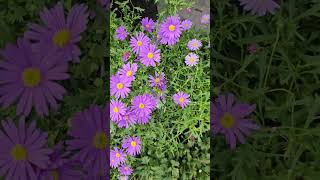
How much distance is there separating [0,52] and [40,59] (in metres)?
0.09

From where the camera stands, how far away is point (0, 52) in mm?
972

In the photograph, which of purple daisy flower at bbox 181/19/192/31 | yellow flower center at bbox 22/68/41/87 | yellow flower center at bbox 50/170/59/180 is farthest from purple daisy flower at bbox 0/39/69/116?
purple daisy flower at bbox 181/19/192/31

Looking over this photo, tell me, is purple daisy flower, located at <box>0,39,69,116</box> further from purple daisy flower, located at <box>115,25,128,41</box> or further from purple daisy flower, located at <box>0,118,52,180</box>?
purple daisy flower, located at <box>115,25,128,41</box>

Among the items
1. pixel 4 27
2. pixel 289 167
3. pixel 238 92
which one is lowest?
pixel 289 167

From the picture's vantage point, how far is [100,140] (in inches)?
37.6

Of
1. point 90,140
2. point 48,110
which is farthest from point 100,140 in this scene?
point 48,110

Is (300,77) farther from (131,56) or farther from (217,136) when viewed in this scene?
(131,56)

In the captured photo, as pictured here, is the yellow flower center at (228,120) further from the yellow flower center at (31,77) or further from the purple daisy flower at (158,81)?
the yellow flower center at (31,77)

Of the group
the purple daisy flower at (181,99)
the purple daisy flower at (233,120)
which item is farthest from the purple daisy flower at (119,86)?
the purple daisy flower at (233,120)

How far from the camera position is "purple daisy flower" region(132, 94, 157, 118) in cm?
107

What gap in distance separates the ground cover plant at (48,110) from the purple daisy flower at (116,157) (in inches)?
2.6

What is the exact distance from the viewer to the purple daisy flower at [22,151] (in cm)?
92

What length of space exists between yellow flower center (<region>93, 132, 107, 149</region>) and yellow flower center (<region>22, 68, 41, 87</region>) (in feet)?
0.48

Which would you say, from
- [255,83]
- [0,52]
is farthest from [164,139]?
[0,52]
